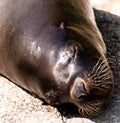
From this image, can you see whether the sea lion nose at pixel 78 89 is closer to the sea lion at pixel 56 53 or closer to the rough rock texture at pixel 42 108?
the sea lion at pixel 56 53

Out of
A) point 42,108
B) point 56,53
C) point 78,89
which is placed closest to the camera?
point 78,89

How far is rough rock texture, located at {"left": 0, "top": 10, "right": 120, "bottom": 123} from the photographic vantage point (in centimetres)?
616

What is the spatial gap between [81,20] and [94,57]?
33.2 inches

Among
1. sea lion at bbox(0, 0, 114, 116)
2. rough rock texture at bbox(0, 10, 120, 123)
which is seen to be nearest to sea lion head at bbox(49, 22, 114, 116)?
sea lion at bbox(0, 0, 114, 116)

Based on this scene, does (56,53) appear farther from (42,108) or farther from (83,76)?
(42,108)

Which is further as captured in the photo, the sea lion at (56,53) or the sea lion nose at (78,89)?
the sea lion at (56,53)

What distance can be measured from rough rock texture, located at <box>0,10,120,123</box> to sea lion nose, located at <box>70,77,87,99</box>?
22.7 inches

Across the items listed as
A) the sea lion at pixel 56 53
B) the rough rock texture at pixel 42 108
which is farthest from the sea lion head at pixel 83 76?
the rough rock texture at pixel 42 108

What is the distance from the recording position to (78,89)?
5559 millimetres

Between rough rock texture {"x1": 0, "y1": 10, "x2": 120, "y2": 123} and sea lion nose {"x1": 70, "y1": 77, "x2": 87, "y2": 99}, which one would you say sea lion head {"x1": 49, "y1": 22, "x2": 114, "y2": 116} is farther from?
rough rock texture {"x1": 0, "y1": 10, "x2": 120, "y2": 123}

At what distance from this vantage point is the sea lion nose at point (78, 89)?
554cm

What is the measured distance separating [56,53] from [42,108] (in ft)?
2.81

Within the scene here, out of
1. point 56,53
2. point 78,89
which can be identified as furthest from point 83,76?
point 56,53

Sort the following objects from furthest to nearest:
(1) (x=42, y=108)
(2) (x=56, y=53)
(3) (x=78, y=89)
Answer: (1) (x=42, y=108) → (2) (x=56, y=53) → (3) (x=78, y=89)
